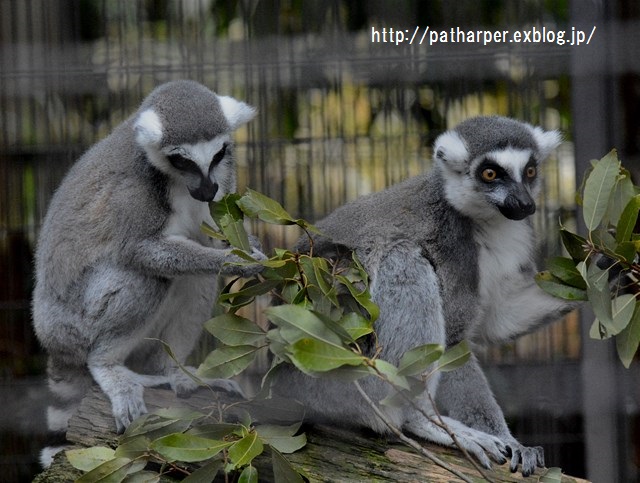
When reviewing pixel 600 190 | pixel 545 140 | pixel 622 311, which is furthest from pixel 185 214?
pixel 622 311

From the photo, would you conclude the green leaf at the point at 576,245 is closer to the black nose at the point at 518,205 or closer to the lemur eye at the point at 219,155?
the black nose at the point at 518,205

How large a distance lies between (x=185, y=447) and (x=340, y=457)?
2.06 ft

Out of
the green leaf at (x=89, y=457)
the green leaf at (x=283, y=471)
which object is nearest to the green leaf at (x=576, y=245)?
the green leaf at (x=283, y=471)

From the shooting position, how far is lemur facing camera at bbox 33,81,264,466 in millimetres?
3318

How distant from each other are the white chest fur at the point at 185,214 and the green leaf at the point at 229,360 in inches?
27.9

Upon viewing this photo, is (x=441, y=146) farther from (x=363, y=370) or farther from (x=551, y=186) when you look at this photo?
(x=551, y=186)

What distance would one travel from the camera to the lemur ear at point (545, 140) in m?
3.50

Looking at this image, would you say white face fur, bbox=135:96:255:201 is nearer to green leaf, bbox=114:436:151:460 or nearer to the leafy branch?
the leafy branch

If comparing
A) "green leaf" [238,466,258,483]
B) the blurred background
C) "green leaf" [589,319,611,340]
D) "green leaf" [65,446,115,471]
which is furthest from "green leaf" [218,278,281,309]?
the blurred background

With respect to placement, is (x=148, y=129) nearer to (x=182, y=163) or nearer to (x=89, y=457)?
(x=182, y=163)

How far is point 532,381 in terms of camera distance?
16.0ft

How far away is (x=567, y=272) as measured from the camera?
3.10 metres

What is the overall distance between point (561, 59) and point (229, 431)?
9.54 ft

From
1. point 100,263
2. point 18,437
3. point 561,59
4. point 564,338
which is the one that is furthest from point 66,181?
point 564,338
